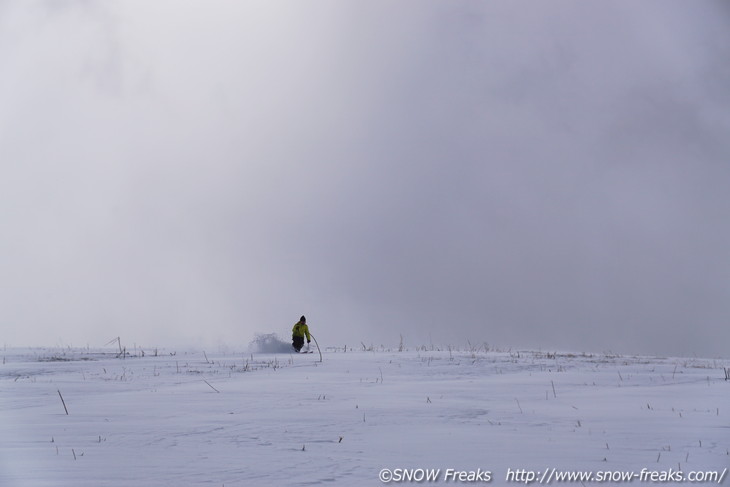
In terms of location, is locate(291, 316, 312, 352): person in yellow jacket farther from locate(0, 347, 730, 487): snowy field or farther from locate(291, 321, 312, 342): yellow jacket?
locate(0, 347, 730, 487): snowy field

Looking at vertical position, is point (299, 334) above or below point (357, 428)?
above

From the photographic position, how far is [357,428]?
9.10 m

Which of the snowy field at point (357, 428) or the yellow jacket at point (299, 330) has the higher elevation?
the yellow jacket at point (299, 330)

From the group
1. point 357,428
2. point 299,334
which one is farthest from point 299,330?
point 357,428

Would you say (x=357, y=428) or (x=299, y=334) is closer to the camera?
(x=357, y=428)

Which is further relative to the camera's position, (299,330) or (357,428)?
(299,330)

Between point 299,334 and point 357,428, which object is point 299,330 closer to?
point 299,334

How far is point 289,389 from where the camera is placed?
13328 mm

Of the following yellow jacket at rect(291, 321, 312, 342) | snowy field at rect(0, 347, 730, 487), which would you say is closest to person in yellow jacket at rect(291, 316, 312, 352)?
yellow jacket at rect(291, 321, 312, 342)

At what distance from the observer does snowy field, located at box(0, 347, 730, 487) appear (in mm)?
6789

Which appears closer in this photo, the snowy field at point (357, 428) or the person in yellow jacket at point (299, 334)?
the snowy field at point (357, 428)

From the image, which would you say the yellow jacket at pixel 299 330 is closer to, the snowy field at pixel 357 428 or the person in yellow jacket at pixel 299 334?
the person in yellow jacket at pixel 299 334

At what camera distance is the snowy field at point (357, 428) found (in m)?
6.79

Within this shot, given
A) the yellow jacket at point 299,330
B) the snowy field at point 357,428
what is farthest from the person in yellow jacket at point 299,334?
the snowy field at point 357,428
